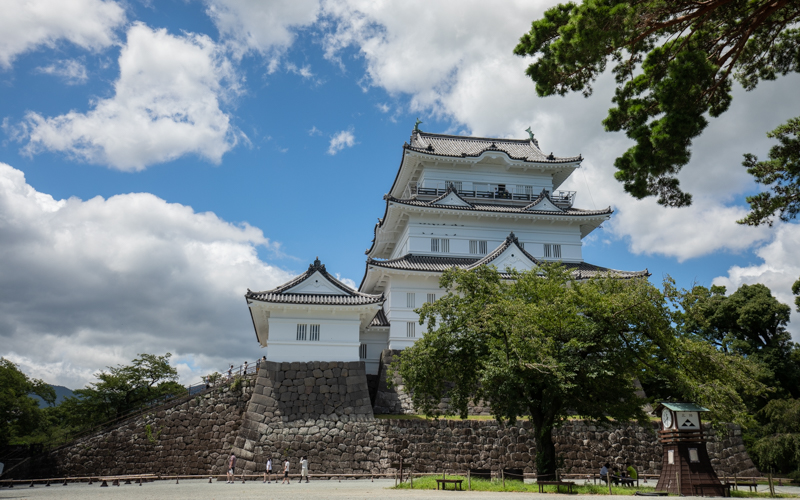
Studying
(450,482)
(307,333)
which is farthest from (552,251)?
(450,482)

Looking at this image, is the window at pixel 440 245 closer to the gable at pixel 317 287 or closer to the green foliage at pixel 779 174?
the gable at pixel 317 287

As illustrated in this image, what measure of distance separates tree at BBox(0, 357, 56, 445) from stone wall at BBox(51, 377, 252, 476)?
284 inches

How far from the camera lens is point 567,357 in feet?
49.9

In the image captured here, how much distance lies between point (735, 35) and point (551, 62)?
315cm

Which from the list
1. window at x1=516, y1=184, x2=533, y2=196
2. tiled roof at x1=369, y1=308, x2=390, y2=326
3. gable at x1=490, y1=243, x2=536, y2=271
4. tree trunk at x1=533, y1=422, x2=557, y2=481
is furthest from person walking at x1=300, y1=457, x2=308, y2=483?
window at x1=516, y1=184, x2=533, y2=196

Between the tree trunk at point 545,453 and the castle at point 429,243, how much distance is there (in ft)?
31.9

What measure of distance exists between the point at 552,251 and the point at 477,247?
4.80 m

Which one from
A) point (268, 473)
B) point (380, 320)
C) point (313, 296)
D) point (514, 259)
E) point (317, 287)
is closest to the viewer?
point (268, 473)

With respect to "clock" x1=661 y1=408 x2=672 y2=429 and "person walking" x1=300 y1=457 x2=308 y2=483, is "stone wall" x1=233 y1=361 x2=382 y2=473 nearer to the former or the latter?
"person walking" x1=300 y1=457 x2=308 y2=483

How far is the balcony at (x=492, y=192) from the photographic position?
→ 3312 cm

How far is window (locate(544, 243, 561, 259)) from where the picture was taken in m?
31.7

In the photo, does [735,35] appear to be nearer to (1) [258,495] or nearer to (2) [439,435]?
(1) [258,495]

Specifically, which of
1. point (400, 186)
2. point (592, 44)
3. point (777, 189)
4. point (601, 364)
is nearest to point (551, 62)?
point (592, 44)

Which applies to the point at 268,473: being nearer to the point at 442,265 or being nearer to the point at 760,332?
the point at 442,265
